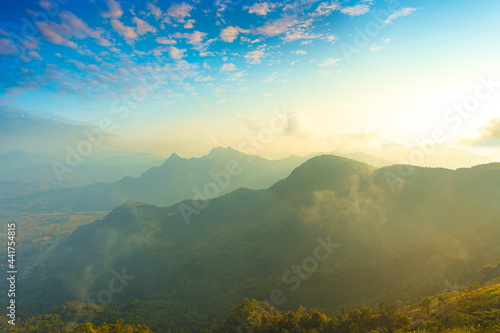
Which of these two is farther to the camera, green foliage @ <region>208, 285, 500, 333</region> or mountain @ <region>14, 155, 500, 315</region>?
mountain @ <region>14, 155, 500, 315</region>

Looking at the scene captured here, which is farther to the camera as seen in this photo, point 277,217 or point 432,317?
point 277,217

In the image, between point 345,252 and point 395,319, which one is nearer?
point 395,319

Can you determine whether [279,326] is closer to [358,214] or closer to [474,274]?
[474,274]

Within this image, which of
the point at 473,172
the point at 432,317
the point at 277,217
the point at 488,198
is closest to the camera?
the point at 432,317

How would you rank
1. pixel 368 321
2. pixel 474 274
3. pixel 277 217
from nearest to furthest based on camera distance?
pixel 368 321 → pixel 474 274 → pixel 277 217

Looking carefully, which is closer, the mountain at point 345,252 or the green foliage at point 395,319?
the green foliage at point 395,319

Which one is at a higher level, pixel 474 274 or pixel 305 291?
pixel 474 274

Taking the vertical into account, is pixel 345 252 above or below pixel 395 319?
below

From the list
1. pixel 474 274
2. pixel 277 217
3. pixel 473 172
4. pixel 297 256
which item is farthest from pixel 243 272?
pixel 473 172
